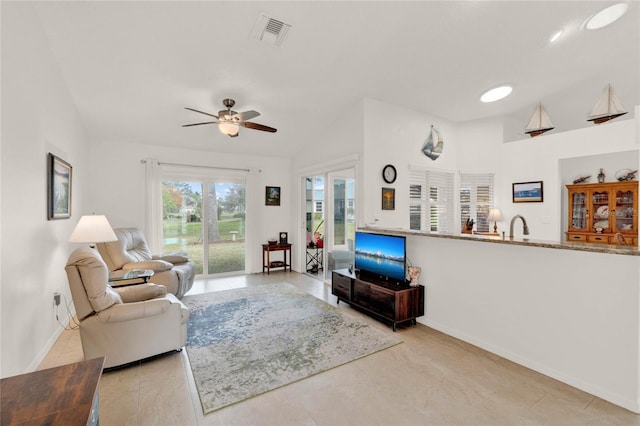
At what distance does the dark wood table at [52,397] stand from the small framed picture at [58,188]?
7.37ft

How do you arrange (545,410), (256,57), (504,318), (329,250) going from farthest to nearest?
(329,250), (256,57), (504,318), (545,410)

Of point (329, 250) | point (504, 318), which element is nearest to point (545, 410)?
point (504, 318)

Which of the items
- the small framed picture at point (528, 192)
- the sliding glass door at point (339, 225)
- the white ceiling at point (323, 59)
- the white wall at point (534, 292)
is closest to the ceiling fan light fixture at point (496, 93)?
the white ceiling at point (323, 59)

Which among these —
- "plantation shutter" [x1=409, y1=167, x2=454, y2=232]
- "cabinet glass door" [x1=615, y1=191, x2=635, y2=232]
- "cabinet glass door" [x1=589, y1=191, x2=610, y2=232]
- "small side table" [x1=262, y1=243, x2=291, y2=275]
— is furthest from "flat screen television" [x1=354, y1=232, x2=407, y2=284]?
"cabinet glass door" [x1=615, y1=191, x2=635, y2=232]

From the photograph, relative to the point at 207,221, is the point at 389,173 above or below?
above

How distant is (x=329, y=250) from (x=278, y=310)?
169 centimetres

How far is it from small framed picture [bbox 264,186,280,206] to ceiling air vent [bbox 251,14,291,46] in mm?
3397

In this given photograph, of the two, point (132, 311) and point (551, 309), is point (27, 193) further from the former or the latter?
point (551, 309)

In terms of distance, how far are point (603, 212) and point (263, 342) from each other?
6.52m

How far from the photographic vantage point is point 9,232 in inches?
77.9

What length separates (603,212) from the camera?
5.29 meters

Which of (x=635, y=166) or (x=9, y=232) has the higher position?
(x=635, y=166)

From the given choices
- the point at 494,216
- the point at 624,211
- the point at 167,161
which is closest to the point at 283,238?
the point at 167,161

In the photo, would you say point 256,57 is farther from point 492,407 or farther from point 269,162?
point 492,407
